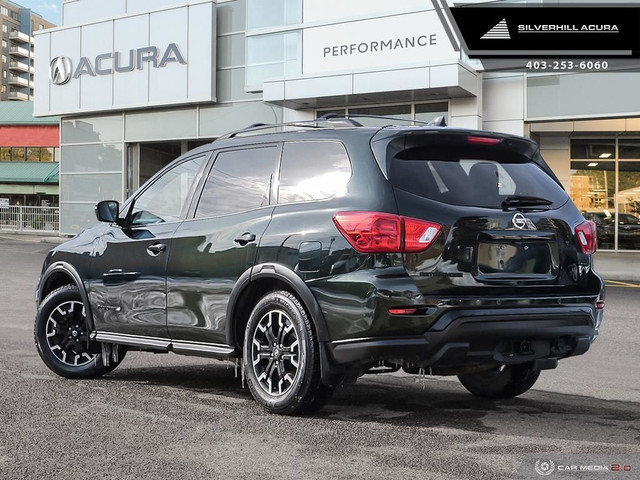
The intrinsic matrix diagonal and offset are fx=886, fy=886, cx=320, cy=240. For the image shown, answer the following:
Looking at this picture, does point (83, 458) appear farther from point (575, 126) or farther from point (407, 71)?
point (575, 126)

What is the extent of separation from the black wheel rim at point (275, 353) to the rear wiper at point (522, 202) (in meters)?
1.45

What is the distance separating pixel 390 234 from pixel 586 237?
1.44 m

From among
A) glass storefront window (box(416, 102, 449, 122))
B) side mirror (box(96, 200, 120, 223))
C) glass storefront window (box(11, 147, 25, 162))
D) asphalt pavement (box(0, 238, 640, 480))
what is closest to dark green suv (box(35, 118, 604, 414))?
asphalt pavement (box(0, 238, 640, 480))

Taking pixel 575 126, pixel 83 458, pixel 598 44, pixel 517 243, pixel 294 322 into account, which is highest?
pixel 598 44

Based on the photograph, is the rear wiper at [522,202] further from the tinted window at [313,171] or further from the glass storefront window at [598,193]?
the glass storefront window at [598,193]

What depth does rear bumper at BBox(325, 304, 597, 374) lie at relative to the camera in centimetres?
482

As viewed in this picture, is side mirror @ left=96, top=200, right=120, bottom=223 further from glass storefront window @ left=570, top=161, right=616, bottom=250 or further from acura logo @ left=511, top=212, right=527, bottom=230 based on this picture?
glass storefront window @ left=570, top=161, right=616, bottom=250

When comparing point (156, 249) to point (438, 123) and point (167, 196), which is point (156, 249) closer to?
point (167, 196)

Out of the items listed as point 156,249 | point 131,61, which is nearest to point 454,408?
point 156,249

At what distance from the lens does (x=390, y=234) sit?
4.88m

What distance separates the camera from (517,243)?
515 cm

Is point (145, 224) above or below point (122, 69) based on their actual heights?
below

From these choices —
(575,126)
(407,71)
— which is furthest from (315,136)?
(575,126)

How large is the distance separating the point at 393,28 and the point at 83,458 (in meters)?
21.7
